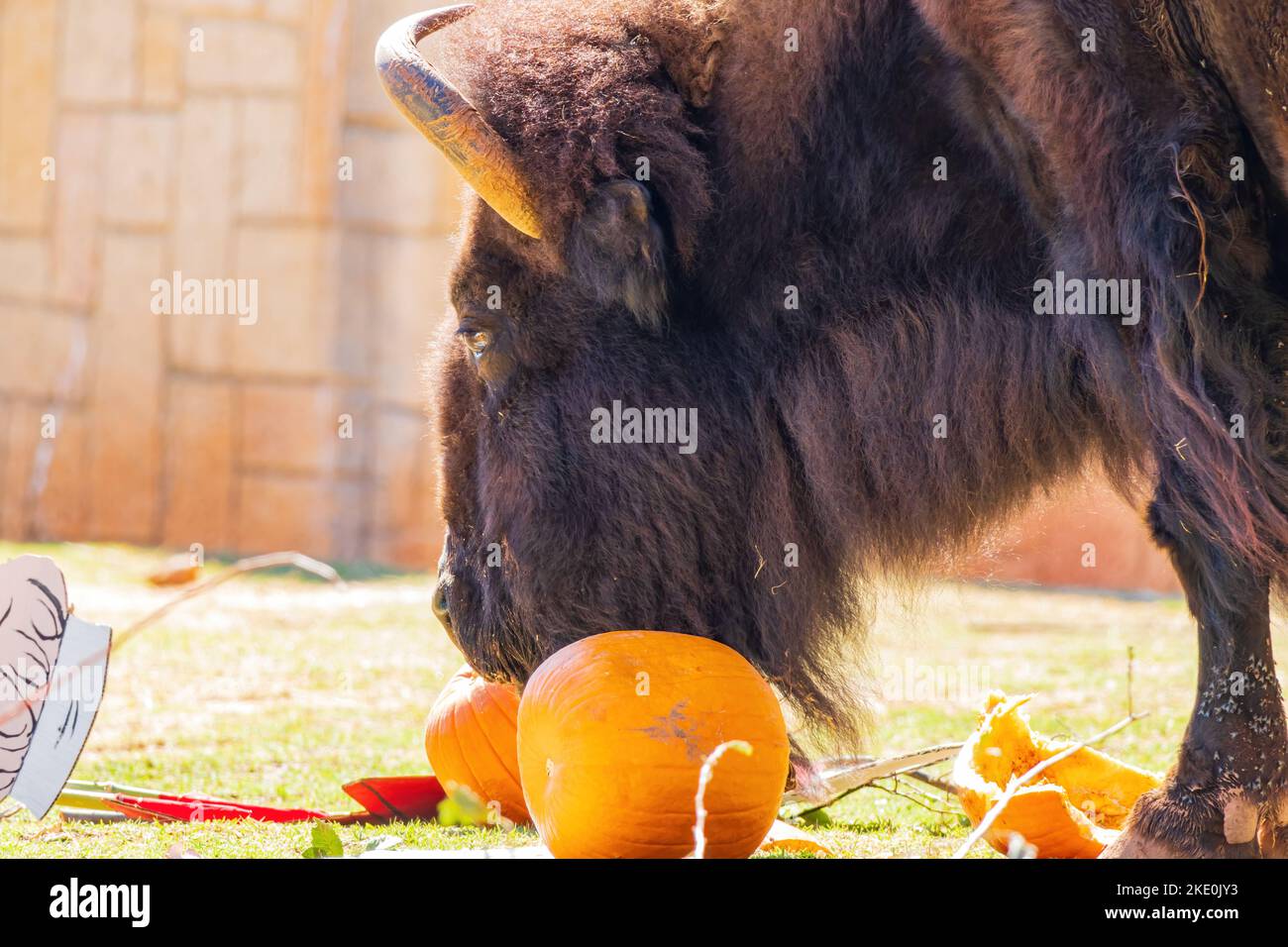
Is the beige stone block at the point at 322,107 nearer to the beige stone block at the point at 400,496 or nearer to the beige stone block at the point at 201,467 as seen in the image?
the beige stone block at the point at 201,467

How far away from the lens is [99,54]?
1223 cm

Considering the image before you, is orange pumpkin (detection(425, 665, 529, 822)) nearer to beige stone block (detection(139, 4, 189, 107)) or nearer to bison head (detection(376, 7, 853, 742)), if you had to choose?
bison head (detection(376, 7, 853, 742))

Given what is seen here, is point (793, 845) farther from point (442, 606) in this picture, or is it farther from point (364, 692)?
point (364, 692)

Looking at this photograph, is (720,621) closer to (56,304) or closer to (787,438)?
(787,438)

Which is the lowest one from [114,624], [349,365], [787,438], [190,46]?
[114,624]

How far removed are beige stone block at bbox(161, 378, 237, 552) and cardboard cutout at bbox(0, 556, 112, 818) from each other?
28.7 feet

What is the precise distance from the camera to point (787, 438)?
11.8 ft

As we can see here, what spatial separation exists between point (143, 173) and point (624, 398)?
982 cm

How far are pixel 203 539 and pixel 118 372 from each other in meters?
1.60

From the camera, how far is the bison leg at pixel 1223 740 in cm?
277

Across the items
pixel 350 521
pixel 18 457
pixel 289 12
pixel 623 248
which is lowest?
pixel 350 521

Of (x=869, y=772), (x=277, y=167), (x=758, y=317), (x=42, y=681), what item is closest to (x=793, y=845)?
(x=869, y=772)
